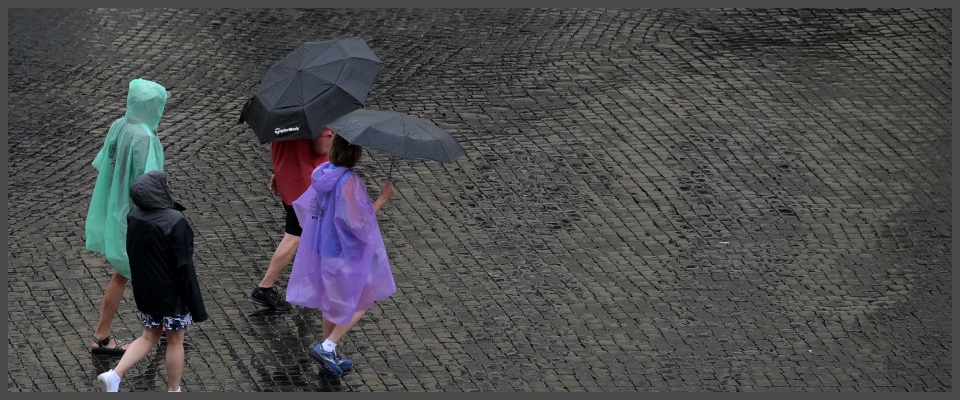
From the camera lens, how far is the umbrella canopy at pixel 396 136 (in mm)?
8258

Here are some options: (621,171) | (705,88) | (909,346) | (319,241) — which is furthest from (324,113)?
(705,88)

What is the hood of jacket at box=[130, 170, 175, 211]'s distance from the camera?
312 inches

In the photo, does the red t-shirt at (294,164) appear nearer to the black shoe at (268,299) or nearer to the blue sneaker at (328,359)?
the black shoe at (268,299)

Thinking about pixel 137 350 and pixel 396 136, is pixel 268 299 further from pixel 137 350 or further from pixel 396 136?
pixel 396 136

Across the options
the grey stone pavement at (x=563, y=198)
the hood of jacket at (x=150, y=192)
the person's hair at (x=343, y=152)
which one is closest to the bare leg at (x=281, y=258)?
the grey stone pavement at (x=563, y=198)

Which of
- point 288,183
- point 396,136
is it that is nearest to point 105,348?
point 288,183

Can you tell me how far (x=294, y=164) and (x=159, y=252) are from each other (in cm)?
156

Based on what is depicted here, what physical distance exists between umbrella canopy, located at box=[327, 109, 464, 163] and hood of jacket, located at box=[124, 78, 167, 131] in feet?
3.61

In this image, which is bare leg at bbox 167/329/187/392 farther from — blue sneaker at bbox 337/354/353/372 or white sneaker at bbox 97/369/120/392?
blue sneaker at bbox 337/354/353/372

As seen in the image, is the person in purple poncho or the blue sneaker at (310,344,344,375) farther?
the blue sneaker at (310,344,344,375)

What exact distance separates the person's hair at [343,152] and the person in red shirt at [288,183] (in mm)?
618

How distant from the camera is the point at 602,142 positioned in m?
12.0

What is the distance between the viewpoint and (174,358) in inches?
325

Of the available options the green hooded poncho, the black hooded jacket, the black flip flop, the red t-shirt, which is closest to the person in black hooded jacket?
the black hooded jacket
